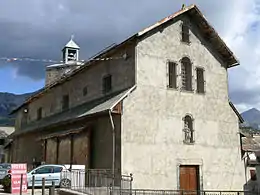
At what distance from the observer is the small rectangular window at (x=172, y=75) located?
25312 mm

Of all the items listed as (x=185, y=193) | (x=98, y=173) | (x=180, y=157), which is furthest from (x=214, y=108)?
(x=98, y=173)

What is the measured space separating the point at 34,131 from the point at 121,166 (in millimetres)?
15380

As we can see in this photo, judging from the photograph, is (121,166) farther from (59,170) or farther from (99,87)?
(99,87)

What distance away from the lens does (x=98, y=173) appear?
845 inches

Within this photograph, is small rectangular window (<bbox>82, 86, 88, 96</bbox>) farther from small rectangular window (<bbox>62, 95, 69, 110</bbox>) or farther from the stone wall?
small rectangular window (<bbox>62, 95, 69, 110</bbox>)

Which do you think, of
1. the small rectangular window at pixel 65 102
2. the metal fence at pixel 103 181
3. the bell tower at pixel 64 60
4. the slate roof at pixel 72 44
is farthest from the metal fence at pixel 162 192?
the slate roof at pixel 72 44

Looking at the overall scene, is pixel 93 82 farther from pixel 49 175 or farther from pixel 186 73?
pixel 49 175

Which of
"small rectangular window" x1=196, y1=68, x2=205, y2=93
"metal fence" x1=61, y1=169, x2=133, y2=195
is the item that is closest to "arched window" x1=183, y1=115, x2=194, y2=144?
"small rectangular window" x1=196, y1=68, x2=205, y2=93

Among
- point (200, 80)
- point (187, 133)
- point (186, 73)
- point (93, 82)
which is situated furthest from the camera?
point (93, 82)

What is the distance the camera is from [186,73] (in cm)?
2653

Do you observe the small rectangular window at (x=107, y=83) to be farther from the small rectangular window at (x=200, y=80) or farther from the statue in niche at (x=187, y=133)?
the small rectangular window at (x=200, y=80)

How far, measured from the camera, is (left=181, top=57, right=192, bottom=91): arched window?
1030 inches

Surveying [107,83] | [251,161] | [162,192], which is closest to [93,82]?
[107,83]

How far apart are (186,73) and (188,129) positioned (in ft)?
13.4
